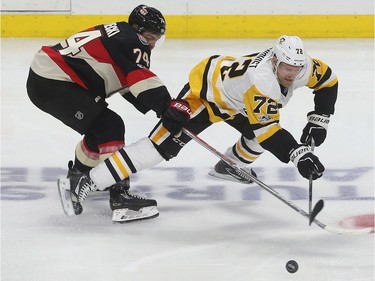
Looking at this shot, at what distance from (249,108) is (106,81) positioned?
662 mm

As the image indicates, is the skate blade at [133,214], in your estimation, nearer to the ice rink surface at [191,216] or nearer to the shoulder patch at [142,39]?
the ice rink surface at [191,216]

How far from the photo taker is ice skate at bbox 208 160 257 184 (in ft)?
13.2

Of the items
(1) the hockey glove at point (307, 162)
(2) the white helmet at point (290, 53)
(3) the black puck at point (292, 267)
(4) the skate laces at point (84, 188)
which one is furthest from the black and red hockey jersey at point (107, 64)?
(3) the black puck at point (292, 267)

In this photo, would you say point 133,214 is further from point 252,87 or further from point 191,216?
point 252,87

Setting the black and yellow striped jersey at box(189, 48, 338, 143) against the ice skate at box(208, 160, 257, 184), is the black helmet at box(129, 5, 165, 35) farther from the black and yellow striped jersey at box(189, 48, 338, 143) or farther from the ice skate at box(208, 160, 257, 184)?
the ice skate at box(208, 160, 257, 184)

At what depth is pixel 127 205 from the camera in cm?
356

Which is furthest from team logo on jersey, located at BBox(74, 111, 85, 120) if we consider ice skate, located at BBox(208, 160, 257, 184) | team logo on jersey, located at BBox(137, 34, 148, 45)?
ice skate, located at BBox(208, 160, 257, 184)

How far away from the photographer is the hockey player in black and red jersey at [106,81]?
137 inches

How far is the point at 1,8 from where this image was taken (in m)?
6.87

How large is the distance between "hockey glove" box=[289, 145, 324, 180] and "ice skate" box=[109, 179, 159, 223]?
72 cm

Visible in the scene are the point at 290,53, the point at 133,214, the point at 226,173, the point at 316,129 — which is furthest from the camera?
the point at 226,173

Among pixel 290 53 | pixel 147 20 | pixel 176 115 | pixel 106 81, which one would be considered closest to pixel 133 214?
pixel 176 115

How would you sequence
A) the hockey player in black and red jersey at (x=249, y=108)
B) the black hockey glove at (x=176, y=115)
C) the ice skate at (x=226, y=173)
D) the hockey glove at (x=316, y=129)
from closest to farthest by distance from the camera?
the hockey player in black and red jersey at (x=249, y=108), the black hockey glove at (x=176, y=115), the hockey glove at (x=316, y=129), the ice skate at (x=226, y=173)

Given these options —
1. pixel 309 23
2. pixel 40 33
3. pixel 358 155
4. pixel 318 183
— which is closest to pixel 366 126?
pixel 358 155
